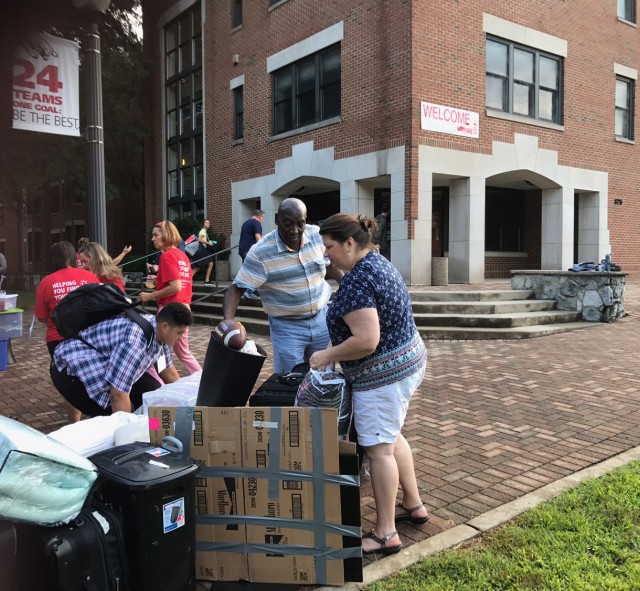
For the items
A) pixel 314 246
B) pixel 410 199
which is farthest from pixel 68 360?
pixel 410 199

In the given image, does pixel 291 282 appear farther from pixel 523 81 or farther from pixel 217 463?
pixel 523 81

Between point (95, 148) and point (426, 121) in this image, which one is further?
point (426, 121)

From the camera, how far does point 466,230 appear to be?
46.0ft

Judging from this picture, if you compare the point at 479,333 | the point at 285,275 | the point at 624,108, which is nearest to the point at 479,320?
the point at 479,333

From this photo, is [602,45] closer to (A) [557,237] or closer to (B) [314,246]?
(A) [557,237]

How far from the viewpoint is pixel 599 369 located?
23.1 feet

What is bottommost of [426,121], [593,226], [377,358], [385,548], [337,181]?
[385,548]

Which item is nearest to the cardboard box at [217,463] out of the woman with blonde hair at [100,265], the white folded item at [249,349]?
the white folded item at [249,349]

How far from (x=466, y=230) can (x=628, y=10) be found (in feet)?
31.9

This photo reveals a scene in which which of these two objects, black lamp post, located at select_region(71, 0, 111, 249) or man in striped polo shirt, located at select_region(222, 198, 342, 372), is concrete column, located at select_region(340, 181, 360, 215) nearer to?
black lamp post, located at select_region(71, 0, 111, 249)

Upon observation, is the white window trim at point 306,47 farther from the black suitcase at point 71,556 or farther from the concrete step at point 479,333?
the black suitcase at point 71,556

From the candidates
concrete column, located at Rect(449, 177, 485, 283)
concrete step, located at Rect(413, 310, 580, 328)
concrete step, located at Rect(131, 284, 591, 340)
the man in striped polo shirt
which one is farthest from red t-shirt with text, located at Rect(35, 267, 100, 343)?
concrete column, located at Rect(449, 177, 485, 283)

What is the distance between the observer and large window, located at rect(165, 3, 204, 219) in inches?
782

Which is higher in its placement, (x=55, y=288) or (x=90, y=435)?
(x=55, y=288)
